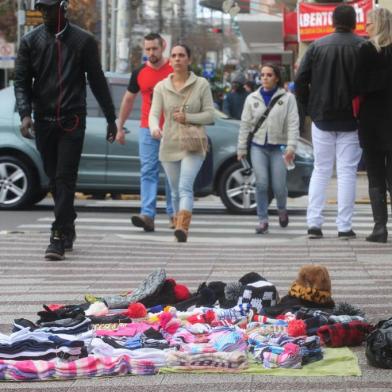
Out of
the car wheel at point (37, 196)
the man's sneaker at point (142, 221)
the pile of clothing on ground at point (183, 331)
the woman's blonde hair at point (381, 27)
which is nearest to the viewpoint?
the pile of clothing on ground at point (183, 331)

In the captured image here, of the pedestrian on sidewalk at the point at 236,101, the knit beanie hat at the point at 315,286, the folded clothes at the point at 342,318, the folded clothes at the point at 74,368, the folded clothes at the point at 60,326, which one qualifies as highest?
the pedestrian on sidewalk at the point at 236,101

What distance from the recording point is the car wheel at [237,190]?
15102 millimetres

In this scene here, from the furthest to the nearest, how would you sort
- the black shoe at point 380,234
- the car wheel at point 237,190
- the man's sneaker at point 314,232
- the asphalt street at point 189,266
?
the car wheel at point 237,190 < the man's sneaker at point 314,232 < the black shoe at point 380,234 < the asphalt street at point 189,266

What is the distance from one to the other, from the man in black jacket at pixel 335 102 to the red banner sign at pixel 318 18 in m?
13.8

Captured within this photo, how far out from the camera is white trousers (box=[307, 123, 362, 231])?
10.5 metres

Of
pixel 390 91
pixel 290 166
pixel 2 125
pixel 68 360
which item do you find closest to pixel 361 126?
pixel 390 91

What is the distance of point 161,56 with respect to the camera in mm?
12211

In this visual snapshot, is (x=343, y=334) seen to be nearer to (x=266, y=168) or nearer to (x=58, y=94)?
(x=58, y=94)

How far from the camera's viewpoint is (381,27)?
983 cm

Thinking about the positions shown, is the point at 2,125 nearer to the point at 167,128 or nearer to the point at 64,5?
the point at 167,128

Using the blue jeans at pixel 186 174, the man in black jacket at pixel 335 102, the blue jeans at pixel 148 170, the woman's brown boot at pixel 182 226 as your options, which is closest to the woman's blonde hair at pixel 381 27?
the man in black jacket at pixel 335 102

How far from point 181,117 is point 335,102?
56.7 inches

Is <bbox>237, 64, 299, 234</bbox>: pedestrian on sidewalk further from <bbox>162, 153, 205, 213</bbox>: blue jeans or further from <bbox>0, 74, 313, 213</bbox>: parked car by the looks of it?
<bbox>0, 74, 313, 213</bbox>: parked car

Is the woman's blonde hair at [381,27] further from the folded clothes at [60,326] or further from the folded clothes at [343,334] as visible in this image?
the folded clothes at [60,326]
